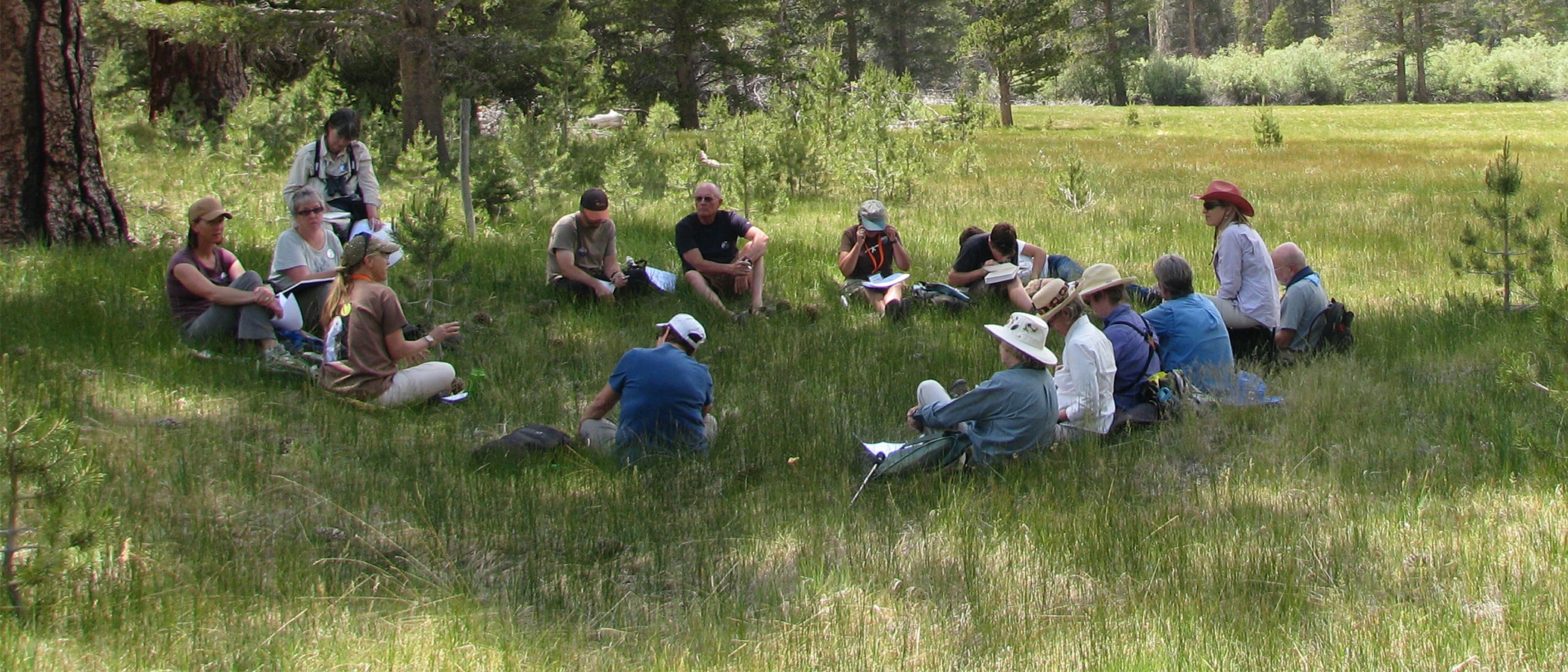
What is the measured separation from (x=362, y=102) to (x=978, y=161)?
1000 centimetres

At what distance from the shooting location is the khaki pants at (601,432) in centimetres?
668

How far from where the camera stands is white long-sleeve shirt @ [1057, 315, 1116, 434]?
21.6 feet

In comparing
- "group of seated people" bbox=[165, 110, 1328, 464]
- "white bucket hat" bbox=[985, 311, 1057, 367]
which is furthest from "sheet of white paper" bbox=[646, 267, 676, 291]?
"white bucket hat" bbox=[985, 311, 1057, 367]

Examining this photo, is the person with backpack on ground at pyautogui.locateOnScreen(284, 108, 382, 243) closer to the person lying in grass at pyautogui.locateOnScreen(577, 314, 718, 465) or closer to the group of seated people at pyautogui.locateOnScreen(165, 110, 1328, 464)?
the group of seated people at pyautogui.locateOnScreen(165, 110, 1328, 464)

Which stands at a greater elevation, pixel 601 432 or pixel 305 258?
pixel 305 258

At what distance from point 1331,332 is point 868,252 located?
3646 millimetres

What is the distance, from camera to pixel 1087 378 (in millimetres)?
6633

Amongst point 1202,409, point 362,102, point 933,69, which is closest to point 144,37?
point 362,102

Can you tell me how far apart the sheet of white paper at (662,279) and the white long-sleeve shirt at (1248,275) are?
4155 mm

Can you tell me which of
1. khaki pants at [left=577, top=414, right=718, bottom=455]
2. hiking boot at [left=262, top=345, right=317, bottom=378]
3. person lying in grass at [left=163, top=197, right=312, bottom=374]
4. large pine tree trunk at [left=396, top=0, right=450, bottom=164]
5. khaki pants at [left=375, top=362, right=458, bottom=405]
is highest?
large pine tree trunk at [left=396, top=0, right=450, bottom=164]

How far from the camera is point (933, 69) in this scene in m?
55.2

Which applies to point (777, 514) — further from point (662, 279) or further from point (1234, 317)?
point (662, 279)

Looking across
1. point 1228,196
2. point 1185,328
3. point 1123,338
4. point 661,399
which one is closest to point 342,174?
point 661,399

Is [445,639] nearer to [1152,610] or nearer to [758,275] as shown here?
[1152,610]
